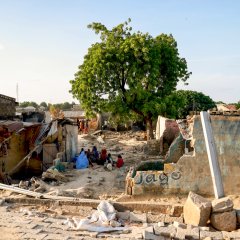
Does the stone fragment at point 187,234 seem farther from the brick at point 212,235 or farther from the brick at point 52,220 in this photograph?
the brick at point 52,220

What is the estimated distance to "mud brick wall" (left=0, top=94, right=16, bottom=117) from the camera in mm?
21984

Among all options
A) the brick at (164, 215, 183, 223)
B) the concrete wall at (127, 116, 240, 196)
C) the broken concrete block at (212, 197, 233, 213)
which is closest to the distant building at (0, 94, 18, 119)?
the concrete wall at (127, 116, 240, 196)

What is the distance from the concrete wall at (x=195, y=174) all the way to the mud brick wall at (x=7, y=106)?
1347 centimetres

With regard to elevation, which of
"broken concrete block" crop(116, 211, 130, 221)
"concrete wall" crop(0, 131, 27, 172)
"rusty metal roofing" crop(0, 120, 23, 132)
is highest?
"rusty metal roofing" crop(0, 120, 23, 132)

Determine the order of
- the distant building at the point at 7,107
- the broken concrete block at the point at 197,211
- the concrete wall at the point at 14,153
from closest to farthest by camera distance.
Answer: the broken concrete block at the point at 197,211 → the concrete wall at the point at 14,153 → the distant building at the point at 7,107

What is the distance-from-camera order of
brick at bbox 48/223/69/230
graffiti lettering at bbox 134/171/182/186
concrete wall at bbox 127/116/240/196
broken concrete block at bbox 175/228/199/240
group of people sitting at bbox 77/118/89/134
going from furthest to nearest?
group of people sitting at bbox 77/118/89/134, graffiti lettering at bbox 134/171/182/186, concrete wall at bbox 127/116/240/196, brick at bbox 48/223/69/230, broken concrete block at bbox 175/228/199/240

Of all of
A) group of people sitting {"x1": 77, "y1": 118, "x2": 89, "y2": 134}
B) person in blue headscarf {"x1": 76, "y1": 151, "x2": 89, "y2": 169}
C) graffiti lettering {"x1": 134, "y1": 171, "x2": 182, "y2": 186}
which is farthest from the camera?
group of people sitting {"x1": 77, "y1": 118, "x2": 89, "y2": 134}

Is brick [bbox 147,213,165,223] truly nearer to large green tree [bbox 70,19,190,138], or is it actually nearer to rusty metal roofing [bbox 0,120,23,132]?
rusty metal roofing [bbox 0,120,23,132]

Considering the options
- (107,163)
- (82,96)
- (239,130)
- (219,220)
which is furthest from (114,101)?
(219,220)

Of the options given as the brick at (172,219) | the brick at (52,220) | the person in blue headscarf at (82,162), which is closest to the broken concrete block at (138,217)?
the brick at (172,219)

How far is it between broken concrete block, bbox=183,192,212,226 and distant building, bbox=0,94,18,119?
15145 mm

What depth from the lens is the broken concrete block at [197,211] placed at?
8438 mm

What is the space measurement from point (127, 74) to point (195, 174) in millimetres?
13519

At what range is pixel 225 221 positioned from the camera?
27.9 ft
